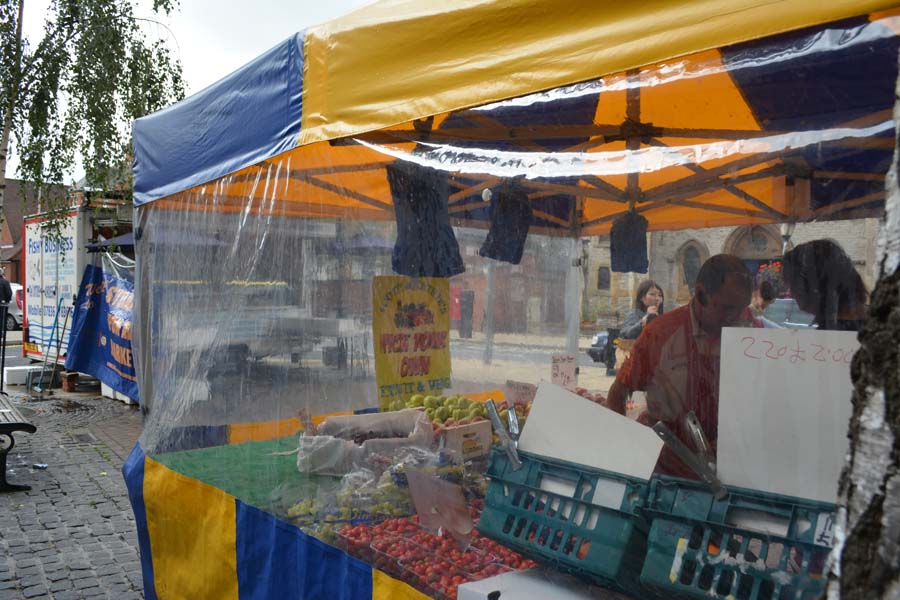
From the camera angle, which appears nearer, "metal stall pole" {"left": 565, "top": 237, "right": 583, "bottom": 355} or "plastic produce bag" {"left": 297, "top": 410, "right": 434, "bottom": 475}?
"metal stall pole" {"left": 565, "top": 237, "right": 583, "bottom": 355}

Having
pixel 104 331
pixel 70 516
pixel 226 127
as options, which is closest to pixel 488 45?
pixel 226 127

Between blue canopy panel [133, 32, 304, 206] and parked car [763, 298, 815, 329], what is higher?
blue canopy panel [133, 32, 304, 206]

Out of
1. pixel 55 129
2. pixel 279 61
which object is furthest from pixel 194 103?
pixel 55 129

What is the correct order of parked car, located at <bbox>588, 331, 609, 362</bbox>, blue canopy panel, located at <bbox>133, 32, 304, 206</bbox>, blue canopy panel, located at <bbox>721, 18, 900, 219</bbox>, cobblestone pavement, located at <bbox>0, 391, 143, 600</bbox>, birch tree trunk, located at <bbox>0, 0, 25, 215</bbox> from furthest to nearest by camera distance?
1. birch tree trunk, located at <bbox>0, 0, 25, 215</bbox>
2. cobblestone pavement, located at <bbox>0, 391, 143, 600</bbox>
3. blue canopy panel, located at <bbox>133, 32, 304, 206</bbox>
4. parked car, located at <bbox>588, 331, 609, 362</bbox>
5. blue canopy panel, located at <bbox>721, 18, 900, 219</bbox>

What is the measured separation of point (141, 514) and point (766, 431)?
351 cm

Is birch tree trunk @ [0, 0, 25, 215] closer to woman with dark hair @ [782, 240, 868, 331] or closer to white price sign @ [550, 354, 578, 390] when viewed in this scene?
white price sign @ [550, 354, 578, 390]

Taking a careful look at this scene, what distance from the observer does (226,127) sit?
10.8 feet

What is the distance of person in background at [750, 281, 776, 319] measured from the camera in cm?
190

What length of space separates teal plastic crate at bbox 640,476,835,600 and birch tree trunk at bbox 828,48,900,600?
84 centimetres

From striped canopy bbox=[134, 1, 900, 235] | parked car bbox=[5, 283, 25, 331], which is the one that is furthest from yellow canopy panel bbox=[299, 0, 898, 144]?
parked car bbox=[5, 283, 25, 331]

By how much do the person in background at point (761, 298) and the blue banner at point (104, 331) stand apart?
8052 millimetres

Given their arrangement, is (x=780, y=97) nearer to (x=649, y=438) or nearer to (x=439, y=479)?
(x=649, y=438)

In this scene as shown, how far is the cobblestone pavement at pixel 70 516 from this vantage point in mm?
4531

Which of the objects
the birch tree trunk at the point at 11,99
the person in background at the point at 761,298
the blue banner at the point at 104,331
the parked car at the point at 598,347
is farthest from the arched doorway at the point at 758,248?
the birch tree trunk at the point at 11,99
